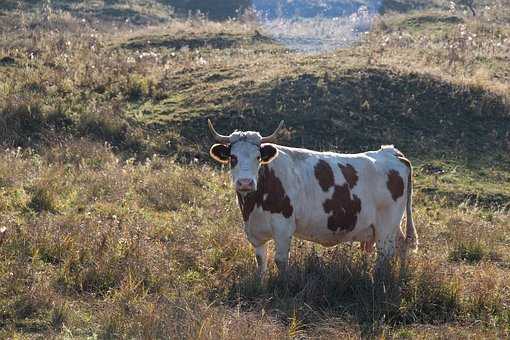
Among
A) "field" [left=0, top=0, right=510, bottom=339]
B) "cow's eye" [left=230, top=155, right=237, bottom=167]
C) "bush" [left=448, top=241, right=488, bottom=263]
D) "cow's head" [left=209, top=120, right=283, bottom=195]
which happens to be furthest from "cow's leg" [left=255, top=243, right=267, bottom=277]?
"bush" [left=448, top=241, right=488, bottom=263]

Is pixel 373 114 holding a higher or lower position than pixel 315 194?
lower

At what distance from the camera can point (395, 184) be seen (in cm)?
950

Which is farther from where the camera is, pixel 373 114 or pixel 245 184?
pixel 373 114

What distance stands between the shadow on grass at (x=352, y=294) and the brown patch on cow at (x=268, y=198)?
2.27ft

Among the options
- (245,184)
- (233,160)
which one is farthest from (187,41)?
(245,184)

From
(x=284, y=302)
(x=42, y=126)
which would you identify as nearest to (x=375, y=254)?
(x=284, y=302)

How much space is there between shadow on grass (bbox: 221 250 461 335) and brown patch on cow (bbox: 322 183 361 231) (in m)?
0.71

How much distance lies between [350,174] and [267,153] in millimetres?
1442

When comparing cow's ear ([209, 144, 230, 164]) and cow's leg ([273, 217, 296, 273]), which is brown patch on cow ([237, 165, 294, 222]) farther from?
cow's ear ([209, 144, 230, 164])

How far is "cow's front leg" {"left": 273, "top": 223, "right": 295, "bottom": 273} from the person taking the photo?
826 cm

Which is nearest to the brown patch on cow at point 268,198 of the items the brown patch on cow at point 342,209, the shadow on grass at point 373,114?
the brown patch on cow at point 342,209

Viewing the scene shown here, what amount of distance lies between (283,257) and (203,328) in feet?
7.41

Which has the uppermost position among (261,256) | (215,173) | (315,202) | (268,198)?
(268,198)

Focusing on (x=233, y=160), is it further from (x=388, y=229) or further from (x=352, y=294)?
(x=388, y=229)
